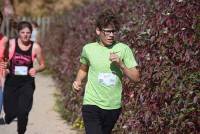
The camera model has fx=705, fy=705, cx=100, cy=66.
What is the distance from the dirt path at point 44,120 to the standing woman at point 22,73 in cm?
125

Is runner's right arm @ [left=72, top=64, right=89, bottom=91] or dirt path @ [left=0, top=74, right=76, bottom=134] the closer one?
runner's right arm @ [left=72, top=64, right=89, bottom=91]

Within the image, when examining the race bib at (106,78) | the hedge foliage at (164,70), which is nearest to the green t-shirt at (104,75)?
the race bib at (106,78)

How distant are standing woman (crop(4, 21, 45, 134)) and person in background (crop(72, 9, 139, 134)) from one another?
2.44 metres

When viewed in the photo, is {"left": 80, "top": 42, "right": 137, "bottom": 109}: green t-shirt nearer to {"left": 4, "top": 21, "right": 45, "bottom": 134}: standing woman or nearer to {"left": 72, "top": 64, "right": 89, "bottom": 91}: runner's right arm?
{"left": 72, "top": 64, "right": 89, "bottom": 91}: runner's right arm

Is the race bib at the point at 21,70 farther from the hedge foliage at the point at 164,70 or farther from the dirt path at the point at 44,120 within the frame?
the dirt path at the point at 44,120

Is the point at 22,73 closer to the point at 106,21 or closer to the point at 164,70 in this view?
the point at 106,21

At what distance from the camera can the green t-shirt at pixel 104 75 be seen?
20.9 feet

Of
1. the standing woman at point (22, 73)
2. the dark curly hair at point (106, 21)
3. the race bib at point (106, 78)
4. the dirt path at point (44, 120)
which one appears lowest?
the dirt path at point (44, 120)

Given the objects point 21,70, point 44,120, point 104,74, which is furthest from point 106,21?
point 44,120

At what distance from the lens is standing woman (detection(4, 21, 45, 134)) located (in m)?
8.78

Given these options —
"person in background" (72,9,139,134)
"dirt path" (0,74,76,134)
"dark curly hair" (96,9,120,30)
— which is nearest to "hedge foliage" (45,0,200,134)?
"person in background" (72,9,139,134)

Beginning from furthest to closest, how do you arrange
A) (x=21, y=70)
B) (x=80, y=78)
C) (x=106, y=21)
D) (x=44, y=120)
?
(x=44, y=120), (x=21, y=70), (x=80, y=78), (x=106, y=21)

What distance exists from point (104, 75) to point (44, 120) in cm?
508

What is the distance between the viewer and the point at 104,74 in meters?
6.34
